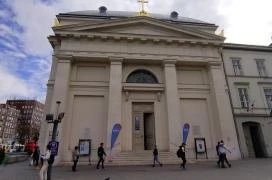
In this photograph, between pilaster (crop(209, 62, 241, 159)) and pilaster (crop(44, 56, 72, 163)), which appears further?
pilaster (crop(209, 62, 241, 159))

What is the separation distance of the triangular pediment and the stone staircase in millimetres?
12178

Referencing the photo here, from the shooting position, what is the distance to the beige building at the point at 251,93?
75.2ft

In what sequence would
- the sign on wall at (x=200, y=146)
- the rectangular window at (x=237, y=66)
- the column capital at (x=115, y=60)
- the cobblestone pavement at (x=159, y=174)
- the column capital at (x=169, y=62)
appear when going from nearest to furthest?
1. the cobblestone pavement at (x=159, y=174)
2. the sign on wall at (x=200, y=146)
3. the column capital at (x=115, y=60)
4. the column capital at (x=169, y=62)
5. the rectangular window at (x=237, y=66)

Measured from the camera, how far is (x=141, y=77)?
899 inches

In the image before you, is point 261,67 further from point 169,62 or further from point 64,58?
point 64,58

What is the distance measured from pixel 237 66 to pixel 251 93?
12.2ft

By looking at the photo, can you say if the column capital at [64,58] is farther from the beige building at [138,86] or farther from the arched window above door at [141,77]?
the arched window above door at [141,77]

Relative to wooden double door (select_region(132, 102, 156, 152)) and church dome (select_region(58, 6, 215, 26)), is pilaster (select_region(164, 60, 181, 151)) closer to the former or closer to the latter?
wooden double door (select_region(132, 102, 156, 152))

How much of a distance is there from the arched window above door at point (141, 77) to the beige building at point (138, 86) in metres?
0.11

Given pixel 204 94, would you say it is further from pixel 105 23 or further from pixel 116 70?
pixel 105 23

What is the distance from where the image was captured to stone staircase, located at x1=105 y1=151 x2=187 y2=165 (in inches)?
668

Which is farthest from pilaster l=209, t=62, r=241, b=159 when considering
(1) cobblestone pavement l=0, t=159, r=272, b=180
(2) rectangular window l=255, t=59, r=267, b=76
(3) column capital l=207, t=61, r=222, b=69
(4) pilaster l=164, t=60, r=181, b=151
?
(1) cobblestone pavement l=0, t=159, r=272, b=180

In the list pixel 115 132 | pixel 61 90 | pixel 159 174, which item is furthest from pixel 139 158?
pixel 61 90

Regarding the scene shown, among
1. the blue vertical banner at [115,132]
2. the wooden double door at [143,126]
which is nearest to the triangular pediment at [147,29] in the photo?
the wooden double door at [143,126]
